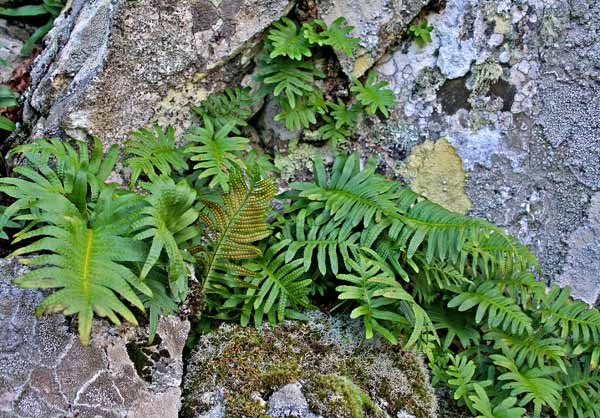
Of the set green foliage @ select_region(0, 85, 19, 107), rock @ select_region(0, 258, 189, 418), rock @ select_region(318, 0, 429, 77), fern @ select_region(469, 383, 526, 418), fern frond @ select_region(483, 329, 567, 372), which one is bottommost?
rock @ select_region(0, 258, 189, 418)

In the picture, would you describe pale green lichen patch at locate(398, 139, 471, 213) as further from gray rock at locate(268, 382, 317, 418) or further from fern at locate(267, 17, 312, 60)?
gray rock at locate(268, 382, 317, 418)

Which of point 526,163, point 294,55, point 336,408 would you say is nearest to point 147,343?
point 336,408

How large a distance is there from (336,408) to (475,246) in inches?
54.2

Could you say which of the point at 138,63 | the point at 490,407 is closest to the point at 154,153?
the point at 138,63

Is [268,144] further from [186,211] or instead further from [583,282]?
[583,282]

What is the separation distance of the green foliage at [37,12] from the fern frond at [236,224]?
230 cm

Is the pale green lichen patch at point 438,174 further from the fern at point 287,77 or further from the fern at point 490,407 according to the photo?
the fern at point 490,407

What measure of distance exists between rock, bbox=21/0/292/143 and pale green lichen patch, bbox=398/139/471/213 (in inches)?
53.2

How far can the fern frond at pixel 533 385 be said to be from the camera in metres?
3.50

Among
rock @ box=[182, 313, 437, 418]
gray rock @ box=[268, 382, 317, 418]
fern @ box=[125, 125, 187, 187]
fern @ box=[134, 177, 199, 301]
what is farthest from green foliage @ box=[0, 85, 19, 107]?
gray rock @ box=[268, 382, 317, 418]

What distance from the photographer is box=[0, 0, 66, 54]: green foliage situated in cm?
461

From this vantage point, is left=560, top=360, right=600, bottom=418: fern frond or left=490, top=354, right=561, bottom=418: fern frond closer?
left=490, top=354, right=561, bottom=418: fern frond

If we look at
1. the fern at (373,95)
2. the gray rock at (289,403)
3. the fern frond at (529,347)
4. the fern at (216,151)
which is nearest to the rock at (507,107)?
the fern at (373,95)

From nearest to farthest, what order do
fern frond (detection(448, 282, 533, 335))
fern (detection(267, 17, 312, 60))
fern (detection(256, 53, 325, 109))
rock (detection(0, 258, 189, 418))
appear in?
rock (detection(0, 258, 189, 418)) → fern frond (detection(448, 282, 533, 335)) → fern (detection(267, 17, 312, 60)) → fern (detection(256, 53, 325, 109))
